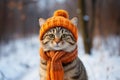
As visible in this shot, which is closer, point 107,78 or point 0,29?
point 107,78

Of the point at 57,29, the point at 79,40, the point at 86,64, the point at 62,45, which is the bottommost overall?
the point at 86,64

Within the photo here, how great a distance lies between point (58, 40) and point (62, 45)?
116 mm

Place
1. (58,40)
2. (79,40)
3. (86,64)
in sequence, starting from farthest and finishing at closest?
(79,40) < (86,64) < (58,40)

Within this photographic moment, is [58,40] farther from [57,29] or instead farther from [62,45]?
[57,29]

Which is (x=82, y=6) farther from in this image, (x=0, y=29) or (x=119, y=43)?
(x=0, y=29)

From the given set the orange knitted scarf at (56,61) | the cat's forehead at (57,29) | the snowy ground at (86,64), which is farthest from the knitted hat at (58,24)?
the snowy ground at (86,64)

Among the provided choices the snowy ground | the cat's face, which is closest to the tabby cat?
the cat's face

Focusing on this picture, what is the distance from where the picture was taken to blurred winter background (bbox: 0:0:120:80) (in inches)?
396

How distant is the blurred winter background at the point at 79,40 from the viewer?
1005 cm

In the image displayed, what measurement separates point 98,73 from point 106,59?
2.03 meters

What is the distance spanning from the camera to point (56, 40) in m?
5.57

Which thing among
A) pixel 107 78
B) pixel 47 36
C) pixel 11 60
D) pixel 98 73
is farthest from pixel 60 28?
pixel 11 60

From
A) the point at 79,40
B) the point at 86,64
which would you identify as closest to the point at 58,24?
the point at 86,64

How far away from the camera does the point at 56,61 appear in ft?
18.8
